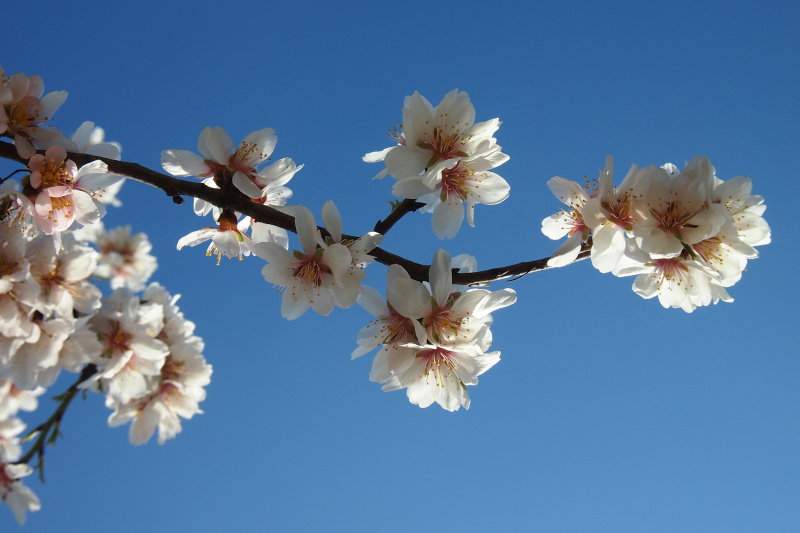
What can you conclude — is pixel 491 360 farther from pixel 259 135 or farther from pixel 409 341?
pixel 259 135

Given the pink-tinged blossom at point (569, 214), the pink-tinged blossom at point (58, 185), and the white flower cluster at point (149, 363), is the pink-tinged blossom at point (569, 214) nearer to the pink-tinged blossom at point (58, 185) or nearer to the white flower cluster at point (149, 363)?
the pink-tinged blossom at point (58, 185)

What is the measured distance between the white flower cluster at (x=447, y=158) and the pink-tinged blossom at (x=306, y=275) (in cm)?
28

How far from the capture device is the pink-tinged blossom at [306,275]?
60.1 inches

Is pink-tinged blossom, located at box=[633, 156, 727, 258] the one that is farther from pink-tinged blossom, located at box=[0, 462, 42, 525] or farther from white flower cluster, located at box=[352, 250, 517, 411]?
pink-tinged blossom, located at box=[0, 462, 42, 525]

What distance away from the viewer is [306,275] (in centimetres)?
163

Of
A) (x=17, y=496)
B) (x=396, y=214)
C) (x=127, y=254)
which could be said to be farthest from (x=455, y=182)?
(x=127, y=254)

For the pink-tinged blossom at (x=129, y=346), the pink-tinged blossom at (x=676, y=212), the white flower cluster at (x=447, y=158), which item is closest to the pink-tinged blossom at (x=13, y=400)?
the pink-tinged blossom at (x=129, y=346)

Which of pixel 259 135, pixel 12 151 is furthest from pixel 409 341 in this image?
pixel 12 151

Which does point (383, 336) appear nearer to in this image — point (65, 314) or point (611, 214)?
point (611, 214)

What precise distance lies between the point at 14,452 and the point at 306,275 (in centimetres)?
333

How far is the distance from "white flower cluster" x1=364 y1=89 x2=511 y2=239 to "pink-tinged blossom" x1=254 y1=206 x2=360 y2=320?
280 millimetres

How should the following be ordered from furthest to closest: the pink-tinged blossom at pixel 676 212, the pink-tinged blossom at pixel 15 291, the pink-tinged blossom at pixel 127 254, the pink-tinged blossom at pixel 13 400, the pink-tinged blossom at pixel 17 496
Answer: the pink-tinged blossom at pixel 127 254, the pink-tinged blossom at pixel 13 400, the pink-tinged blossom at pixel 17 496, the pink-tinged blossom at pixel 15 291, the pink-tinged blossom at pixel 676 212

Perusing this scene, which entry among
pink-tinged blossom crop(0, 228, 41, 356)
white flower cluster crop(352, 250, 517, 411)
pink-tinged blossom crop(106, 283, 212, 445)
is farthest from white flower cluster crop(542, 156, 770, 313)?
pink-tinged blossom crop(106, 283, 212, 445)

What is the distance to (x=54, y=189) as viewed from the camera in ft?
5.46
